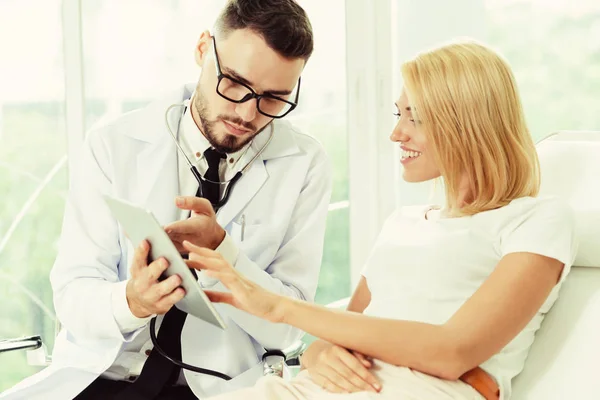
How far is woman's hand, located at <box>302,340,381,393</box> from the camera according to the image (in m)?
1.51

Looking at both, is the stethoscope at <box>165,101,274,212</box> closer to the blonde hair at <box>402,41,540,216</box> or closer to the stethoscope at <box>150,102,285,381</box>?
the stethoscope at <box>150,102,285,381</box>

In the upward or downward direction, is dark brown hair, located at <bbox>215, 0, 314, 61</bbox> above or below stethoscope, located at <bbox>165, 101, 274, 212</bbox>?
above

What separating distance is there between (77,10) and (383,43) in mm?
1012

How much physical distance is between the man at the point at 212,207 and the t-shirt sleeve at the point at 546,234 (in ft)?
1.88

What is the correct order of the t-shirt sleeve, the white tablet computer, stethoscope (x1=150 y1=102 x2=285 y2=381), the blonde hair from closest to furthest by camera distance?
the white tablet computer → the t-shirt sleeve → the blonde hair → stethoscope (x1=150 y1=102 x2=285 y2=381)

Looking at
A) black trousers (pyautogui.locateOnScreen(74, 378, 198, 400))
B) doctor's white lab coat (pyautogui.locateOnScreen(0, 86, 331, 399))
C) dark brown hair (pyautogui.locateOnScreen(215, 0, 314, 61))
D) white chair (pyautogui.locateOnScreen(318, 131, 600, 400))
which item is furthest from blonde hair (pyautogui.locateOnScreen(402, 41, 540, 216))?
black trousers (pyautogui.locateOnScreen(74, 378, 198, 400))

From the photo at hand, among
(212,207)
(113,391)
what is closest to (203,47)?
(212,207)

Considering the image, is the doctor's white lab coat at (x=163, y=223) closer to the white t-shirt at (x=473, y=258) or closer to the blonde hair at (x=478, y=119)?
the white t-shirt at (x=473, y=258)

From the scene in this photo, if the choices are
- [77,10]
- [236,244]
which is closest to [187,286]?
[236,244]

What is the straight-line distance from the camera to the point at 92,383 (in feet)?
6.34

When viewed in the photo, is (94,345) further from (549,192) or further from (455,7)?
(455,7)

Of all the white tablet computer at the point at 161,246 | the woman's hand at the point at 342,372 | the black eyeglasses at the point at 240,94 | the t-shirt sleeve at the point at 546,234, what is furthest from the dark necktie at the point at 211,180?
the t-shirt sleeve at the point at 546,234

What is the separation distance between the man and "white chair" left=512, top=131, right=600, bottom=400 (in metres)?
0.55

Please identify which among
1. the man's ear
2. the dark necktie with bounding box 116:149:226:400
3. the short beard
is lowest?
the dark necktie with bounding box 116:149:226:400
